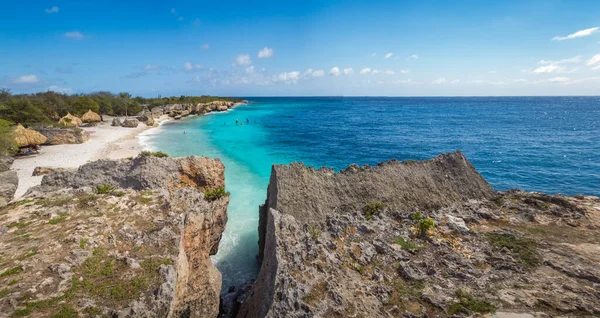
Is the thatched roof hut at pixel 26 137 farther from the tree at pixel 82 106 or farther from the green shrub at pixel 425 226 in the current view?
the green shrub at pixel 425 226

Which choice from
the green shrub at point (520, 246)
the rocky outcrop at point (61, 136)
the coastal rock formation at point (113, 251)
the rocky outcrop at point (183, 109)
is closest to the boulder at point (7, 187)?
the coastal rock formation at point (113, 251)

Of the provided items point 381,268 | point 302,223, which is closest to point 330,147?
point 302,223

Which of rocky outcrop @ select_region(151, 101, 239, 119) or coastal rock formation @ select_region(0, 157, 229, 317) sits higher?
rocky outcrop @ select_region(151, 101, 239, 119)

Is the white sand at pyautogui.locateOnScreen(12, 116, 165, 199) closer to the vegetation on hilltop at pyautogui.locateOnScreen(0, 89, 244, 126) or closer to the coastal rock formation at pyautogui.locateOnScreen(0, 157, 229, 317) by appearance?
the vegetation on hilltop at pyautogui.locateOnScreen(0, 89, 244, 126)

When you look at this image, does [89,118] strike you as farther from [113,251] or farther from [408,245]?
[408,245]

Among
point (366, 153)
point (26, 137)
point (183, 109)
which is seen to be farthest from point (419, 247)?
point (183, 109)

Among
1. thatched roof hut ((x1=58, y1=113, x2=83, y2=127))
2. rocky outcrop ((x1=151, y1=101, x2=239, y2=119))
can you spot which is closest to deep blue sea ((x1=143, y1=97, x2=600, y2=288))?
thatched roof hut ((x1=58, y1=113, x2=83, y2=127))
